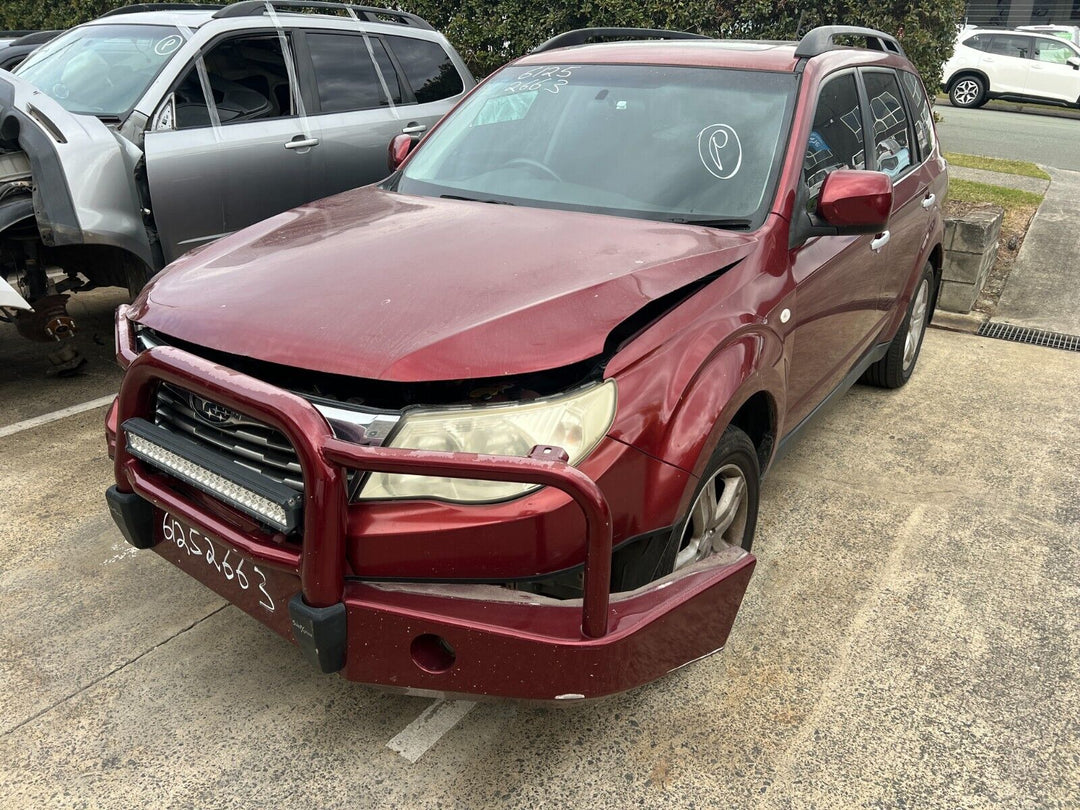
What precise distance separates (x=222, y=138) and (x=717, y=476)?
3.74 m

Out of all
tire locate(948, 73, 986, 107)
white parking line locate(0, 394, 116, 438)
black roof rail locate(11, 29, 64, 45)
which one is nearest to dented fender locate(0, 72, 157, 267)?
white parking line locate(0, 394, 116, 438)

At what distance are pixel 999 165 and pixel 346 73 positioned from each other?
347 inches

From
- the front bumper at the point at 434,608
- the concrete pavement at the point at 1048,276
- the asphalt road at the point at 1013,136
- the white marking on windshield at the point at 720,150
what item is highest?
the white marking on windshield at the point at 720,150

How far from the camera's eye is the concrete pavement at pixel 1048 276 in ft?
20.9

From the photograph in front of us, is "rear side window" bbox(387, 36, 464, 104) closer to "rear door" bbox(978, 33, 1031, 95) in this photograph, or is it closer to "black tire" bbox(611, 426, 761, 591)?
"black tire" bbox(611, 426, 761, 591)

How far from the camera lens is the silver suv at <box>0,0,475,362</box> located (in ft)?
14.2

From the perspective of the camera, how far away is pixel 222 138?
198 inches

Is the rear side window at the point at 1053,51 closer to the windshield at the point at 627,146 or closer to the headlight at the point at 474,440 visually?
the windshield at the point at 627,146

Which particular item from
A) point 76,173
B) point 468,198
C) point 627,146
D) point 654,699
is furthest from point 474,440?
point 76,173

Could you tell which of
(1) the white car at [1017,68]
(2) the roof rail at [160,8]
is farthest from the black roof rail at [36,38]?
(1) the white car at [1017,68]

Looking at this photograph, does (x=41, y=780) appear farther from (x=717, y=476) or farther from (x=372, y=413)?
(x=717, y=476)

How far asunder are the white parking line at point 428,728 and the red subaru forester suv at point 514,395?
422 mm

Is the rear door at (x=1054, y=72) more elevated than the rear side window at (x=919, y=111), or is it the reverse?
the rear side window at (x=919, y=111)

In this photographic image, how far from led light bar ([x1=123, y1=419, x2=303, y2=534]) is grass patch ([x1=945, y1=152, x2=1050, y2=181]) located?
35.3ft
